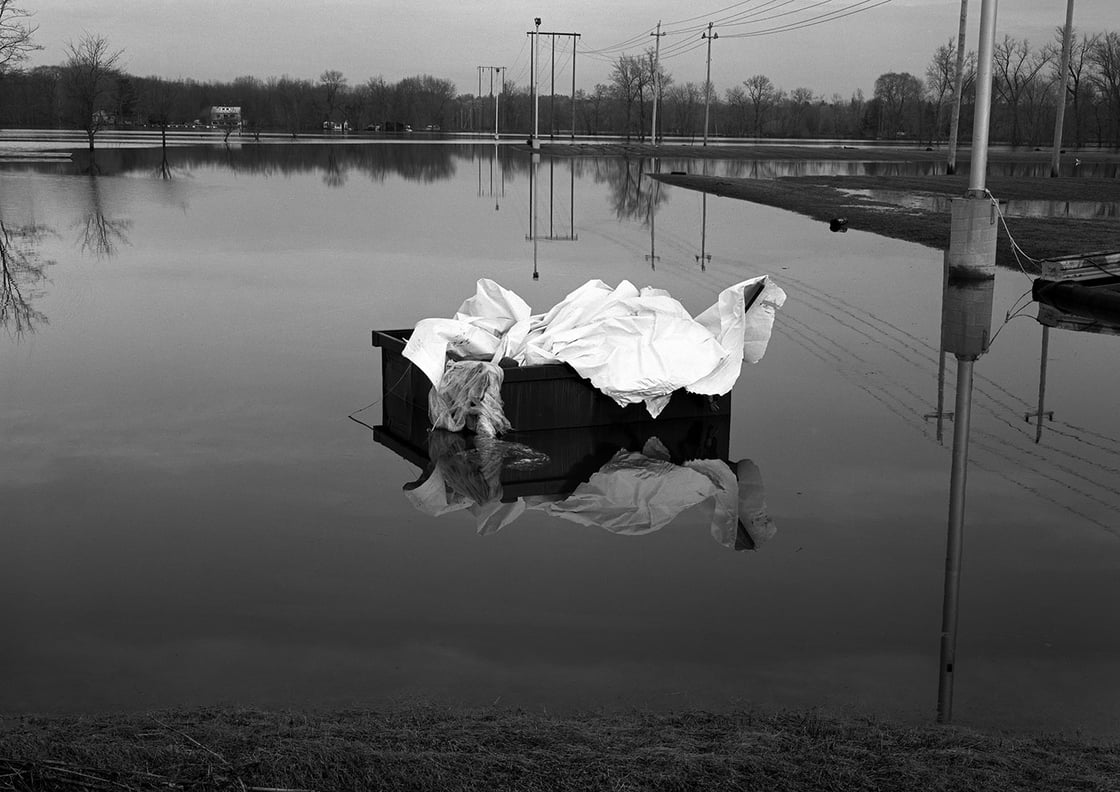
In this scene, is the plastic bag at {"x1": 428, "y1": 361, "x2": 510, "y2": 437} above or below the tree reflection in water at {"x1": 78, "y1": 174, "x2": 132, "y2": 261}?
below

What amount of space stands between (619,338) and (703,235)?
16257 mm

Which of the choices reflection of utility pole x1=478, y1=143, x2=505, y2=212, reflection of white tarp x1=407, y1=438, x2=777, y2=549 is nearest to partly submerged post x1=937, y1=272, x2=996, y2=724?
reflection of white tarp x1=407, y1=438, x2=777, y2=549

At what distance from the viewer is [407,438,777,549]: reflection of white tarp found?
773 cm

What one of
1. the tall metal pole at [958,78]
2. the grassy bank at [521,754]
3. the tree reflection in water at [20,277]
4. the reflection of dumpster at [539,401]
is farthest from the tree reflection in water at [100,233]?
the tall metal pole at [958,78]

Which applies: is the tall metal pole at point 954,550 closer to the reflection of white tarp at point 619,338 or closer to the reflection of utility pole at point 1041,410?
the reflection of utility pole at point 1041,410

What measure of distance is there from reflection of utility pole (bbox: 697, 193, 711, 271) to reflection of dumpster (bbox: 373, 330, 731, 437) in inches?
405

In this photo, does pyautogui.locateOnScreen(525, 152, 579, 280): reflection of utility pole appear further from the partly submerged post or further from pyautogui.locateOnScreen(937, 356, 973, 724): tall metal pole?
pyautogui.locateOnScreen(937, 356, 973, 724): tall metal pole

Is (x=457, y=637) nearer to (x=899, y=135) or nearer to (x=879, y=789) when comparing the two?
(x=879, y=789)

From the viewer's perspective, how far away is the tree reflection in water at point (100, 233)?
21.8 metres

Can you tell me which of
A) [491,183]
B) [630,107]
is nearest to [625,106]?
[630,107]

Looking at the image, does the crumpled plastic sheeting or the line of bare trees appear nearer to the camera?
the crumpled plastic sheeting

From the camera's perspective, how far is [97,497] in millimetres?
8070

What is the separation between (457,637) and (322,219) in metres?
23.0

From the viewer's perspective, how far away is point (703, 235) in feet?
85.0
